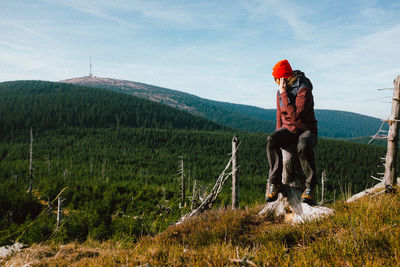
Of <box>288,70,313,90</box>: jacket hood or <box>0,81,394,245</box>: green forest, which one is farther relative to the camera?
<box>0,81,394,245</box>: green forest

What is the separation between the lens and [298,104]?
4012mm

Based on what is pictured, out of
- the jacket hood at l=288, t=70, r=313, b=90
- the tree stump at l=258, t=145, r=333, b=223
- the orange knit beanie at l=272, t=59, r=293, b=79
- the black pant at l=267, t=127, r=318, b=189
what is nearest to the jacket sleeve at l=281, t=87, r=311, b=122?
the jacket hood at l=288, t=70, r=313, b=90

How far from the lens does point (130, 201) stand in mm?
41969

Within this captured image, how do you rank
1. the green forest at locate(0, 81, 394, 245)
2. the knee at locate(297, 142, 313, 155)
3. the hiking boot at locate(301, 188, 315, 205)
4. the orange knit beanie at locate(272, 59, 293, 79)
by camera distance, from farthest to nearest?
the green forest at locate(0, 81, 394, 245) → the orange knit beanie at locate(272, 59, 293, 79) → the hiking boot at locate(301, 188, 315, 205) → the knee at locate(297, 142, 313, 155)

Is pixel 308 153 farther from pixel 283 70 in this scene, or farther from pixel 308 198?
pixel 283 70

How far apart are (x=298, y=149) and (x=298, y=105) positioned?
762 millimetres

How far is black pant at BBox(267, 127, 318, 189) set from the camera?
3.96 meters

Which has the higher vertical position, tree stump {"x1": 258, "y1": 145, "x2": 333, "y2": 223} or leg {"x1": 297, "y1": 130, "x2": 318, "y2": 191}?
leg {"x1": 297, "y1": 130, "x2": 318, "y2": 191}

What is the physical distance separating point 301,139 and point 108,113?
19552cm

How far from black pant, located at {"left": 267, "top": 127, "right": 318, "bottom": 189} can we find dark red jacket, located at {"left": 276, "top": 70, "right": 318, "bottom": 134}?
14cm

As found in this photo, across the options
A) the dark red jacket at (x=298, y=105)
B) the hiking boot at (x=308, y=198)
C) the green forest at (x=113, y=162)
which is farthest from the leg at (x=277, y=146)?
the green forest at (x=113, y=162)

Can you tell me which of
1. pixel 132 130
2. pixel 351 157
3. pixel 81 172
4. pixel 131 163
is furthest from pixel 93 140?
pixel 351 157

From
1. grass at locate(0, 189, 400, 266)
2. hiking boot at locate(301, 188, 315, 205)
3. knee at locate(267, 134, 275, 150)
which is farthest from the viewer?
knee at locate(267, 134, 275, 150)

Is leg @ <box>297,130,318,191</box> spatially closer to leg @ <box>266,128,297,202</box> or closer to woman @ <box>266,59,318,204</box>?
woman @ <box>266,59,318,204</box>
